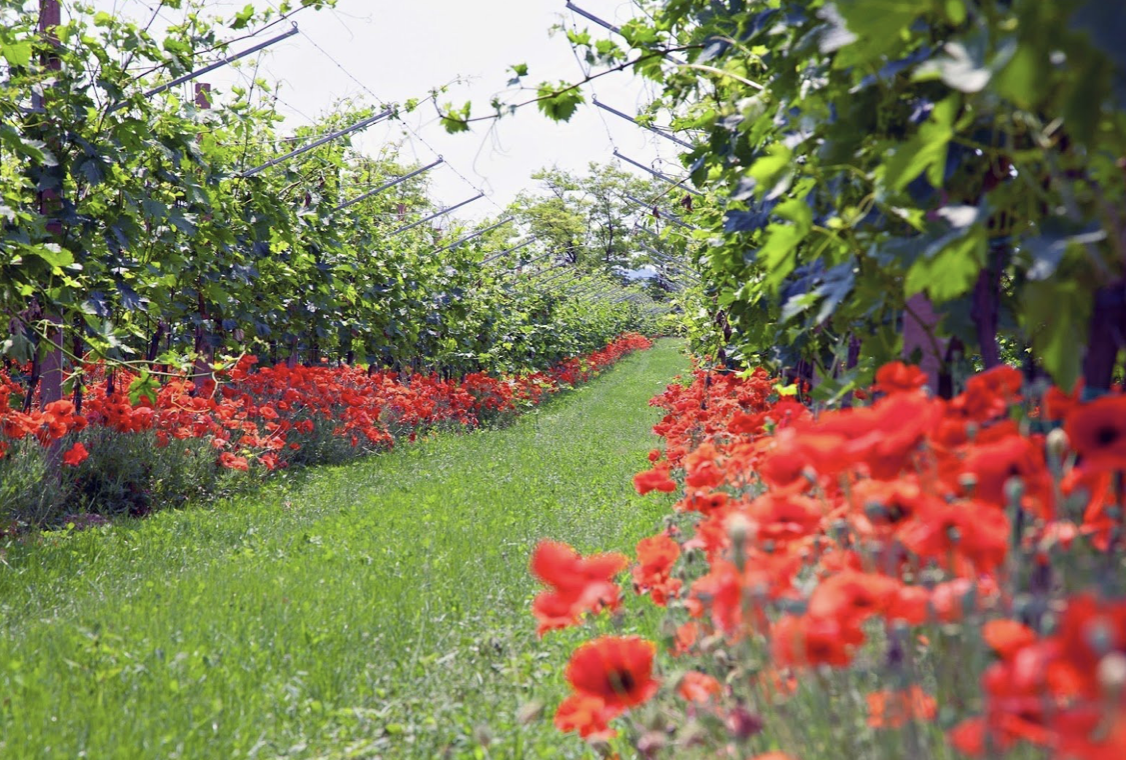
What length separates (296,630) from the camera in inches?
134

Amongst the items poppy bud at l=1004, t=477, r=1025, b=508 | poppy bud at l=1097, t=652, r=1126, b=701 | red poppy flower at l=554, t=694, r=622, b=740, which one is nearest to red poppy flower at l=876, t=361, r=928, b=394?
poppy bud at l=1004, t=477, r=1025, b=508

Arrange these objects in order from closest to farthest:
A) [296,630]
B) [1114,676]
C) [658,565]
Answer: [1114,676], [658,565], [296,630]

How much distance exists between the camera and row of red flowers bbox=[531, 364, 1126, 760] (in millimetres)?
833

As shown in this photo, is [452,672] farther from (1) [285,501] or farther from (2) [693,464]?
(1) [285,501]

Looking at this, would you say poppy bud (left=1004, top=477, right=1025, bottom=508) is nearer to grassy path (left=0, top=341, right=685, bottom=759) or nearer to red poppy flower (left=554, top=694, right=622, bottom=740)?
red poppy flower (left=554, top=694, right=622, bottom=740)

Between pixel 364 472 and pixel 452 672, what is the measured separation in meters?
5.14

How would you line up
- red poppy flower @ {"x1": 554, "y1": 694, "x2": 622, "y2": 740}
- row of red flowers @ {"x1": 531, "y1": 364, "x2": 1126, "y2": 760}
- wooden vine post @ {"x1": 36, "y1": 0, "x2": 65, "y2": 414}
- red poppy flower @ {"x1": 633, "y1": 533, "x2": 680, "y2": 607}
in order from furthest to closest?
wooden vine post @ {"x1": 36, "y1": 0, "x2": 65, "y2": 414}
red poppy flower @ {"x1": 633, "y1": 533, "x2": 680, "y2": 607}
red poppy flower @ {"x1": 554, "y1": 694, "x2": 622, "y2": 740}
row of red flowers @ {"x1": 531, "y1": 364, "x2": 1126, "y2": 760}

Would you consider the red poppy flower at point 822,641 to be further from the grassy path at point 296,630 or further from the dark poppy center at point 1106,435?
the grassy path at point 296,630

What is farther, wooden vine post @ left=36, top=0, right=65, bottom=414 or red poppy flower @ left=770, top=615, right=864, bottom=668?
wooden vine post @ left=36, top=0, right=65, bottom=414

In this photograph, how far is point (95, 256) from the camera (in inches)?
215

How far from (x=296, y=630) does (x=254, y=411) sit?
473 centimetres

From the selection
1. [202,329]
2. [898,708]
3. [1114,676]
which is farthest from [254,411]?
[1114,676]

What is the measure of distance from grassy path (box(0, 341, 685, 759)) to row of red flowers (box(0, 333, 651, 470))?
2.16 ft

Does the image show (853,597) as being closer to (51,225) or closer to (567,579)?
(567,579)
